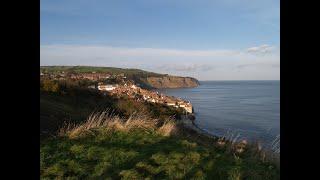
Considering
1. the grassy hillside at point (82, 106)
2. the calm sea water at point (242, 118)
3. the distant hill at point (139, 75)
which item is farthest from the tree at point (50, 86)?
the distant hill at point (139, 75)

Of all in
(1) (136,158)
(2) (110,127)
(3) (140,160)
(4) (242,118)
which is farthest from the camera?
(4) (242,118)

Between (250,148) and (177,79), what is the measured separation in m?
72.3

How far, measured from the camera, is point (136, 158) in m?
8.38

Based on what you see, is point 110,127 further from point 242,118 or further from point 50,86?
point 242,118

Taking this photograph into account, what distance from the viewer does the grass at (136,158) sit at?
24.0 ft

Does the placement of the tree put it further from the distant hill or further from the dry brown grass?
the distant hill

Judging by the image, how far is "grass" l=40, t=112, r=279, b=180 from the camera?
7305 millimetres

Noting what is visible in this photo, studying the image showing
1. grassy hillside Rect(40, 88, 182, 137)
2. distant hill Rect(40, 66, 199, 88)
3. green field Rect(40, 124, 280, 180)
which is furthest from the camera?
distant hill Rect(40, 66, 199, 88)

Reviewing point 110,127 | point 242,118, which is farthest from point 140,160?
point 242,118

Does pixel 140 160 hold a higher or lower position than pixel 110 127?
lower

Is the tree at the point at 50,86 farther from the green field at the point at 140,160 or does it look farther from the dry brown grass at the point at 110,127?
the green field at the point at 140,160

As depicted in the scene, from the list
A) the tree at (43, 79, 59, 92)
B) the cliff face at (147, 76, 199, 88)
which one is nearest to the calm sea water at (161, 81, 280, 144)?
the cliff face at (147, 76, 199, 88)

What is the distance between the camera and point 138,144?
9.84m
